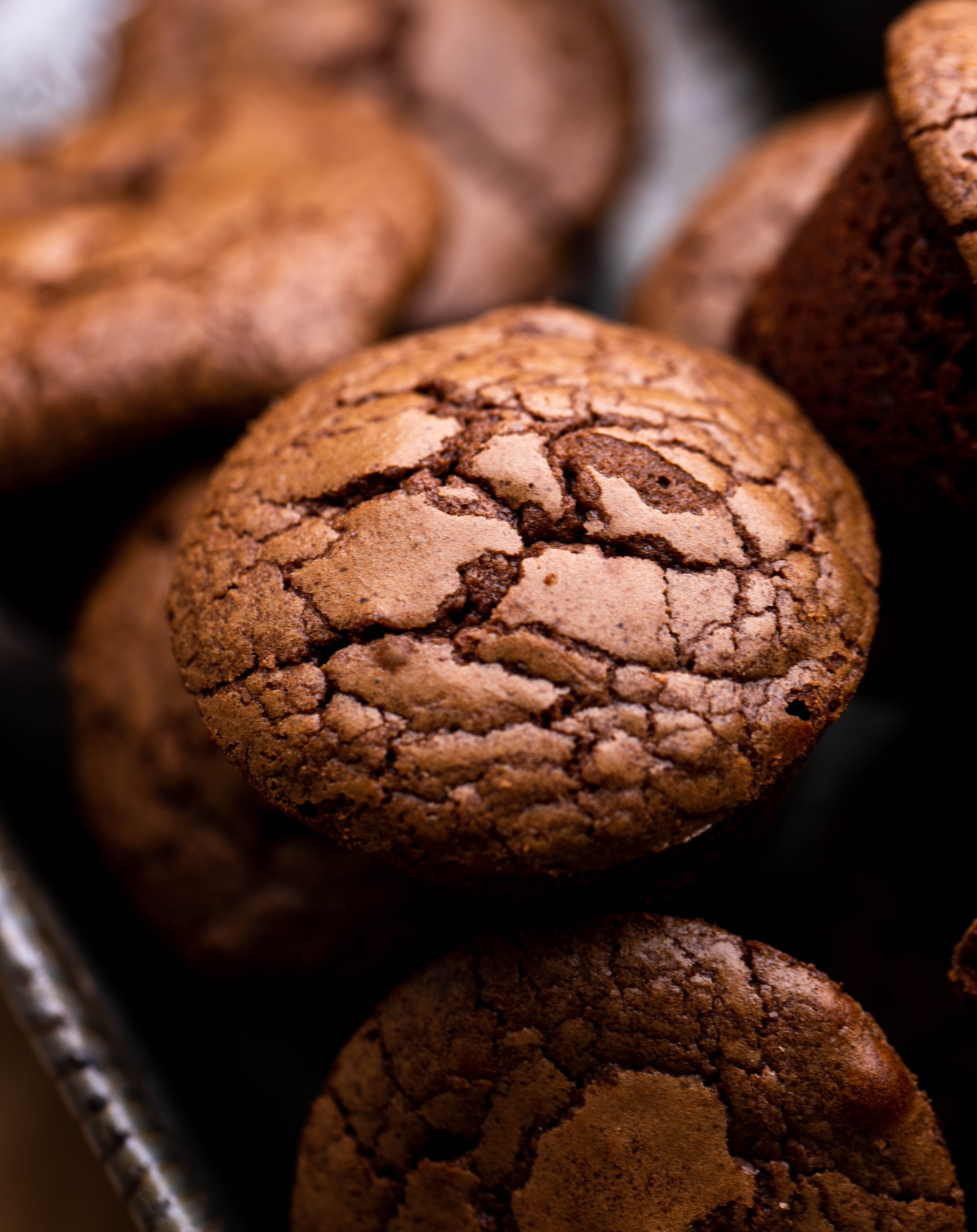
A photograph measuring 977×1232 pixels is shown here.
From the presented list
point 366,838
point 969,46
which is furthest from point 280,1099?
point 969,46

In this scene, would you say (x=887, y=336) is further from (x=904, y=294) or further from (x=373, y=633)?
(x=373, y=633)

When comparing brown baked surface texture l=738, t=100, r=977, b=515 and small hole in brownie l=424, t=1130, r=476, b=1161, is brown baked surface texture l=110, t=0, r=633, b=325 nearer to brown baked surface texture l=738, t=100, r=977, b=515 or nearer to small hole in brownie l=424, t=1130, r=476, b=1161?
brown baked surface texture l=738, t=100, r=977, b=515

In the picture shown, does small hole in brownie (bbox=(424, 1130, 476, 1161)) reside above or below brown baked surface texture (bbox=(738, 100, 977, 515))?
below

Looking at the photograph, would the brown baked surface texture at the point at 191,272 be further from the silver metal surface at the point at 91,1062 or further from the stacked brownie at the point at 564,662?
the silver metal surface at the point at 91,1062

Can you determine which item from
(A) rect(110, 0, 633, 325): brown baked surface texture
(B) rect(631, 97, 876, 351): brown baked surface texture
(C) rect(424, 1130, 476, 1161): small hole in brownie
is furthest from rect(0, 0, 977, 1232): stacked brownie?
(A) rect(110, 0, 633, 325): brown baked surface texture

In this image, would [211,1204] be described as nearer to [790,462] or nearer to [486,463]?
[486,463]
